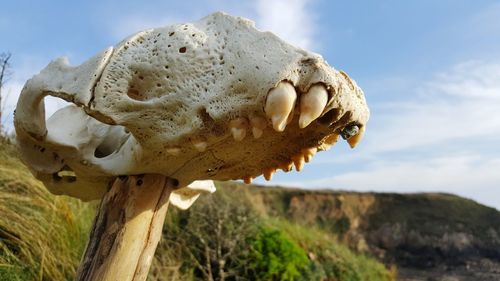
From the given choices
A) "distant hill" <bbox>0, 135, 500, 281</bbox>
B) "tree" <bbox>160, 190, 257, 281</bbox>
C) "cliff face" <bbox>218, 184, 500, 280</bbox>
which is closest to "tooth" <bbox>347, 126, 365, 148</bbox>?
"distant hill" <bbox>0, 135, 500, 281</bbox>

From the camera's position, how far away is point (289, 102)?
1.03 meters

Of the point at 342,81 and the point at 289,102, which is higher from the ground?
the point at 342,81

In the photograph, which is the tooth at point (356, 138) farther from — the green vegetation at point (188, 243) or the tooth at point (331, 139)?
the green vegetation at point (188, 243)

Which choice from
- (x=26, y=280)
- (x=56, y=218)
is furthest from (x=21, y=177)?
(x=26, y=280)

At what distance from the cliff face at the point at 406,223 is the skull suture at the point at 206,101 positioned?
7530 millimetres

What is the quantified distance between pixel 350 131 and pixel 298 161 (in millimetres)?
177

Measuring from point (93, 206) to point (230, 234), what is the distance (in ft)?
4.30

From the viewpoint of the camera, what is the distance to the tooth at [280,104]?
102 centimetres

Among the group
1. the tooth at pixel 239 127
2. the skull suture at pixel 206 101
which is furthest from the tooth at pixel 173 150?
the tooth at pixel 239 127

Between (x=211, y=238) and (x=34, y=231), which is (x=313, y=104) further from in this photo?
(x=211, y=238)

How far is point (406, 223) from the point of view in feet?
33.6

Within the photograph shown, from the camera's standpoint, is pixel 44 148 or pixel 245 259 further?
pixel 245 259

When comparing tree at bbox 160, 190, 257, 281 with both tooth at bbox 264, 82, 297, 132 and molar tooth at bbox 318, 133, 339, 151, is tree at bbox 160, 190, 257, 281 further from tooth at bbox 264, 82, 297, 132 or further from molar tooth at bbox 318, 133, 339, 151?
tooth at bbox 264, 82, 297, 132

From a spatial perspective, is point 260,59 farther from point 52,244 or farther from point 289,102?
point 52,244
